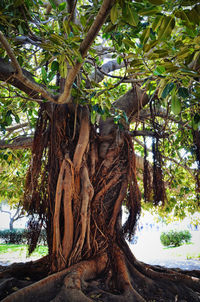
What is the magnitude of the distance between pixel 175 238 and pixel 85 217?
9.58 meters

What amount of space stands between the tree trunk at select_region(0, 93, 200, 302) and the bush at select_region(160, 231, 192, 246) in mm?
8625

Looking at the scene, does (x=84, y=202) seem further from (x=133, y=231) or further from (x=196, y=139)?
(x=196, y=139)

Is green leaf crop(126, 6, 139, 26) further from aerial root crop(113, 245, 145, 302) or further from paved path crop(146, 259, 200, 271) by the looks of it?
paved path crop(146, 259, 200, 271)

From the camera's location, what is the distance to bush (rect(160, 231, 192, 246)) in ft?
33.8

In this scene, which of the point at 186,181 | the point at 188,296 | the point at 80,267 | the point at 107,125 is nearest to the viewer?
the point at 80,267

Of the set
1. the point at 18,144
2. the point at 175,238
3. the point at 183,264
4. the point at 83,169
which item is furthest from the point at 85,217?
the point at 175,238

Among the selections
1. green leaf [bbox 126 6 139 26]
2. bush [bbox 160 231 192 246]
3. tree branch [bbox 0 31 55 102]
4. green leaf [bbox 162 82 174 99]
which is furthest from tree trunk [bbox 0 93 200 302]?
bush [bbox 160 231 192 246]

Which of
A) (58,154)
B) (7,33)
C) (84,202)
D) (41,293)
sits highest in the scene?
(7,33)

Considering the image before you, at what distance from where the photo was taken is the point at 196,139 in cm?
231

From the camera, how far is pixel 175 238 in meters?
10.3

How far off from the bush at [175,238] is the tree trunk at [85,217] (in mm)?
8625

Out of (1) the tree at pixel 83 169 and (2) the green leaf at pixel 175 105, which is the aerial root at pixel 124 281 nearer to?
(1) the tree at pixel 83 169

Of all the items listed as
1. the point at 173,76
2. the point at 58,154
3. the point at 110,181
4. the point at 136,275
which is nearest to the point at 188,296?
the point at 136,275

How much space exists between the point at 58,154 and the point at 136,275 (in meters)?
1.45
